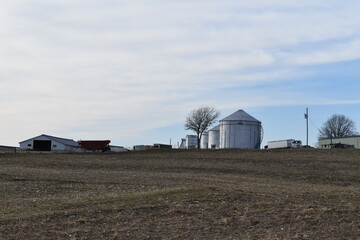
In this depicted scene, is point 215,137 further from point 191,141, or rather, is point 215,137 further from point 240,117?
point 191,141

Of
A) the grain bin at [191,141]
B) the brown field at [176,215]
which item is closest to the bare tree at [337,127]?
the grain bin at [191,141]

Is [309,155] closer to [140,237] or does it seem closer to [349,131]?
[140,237]

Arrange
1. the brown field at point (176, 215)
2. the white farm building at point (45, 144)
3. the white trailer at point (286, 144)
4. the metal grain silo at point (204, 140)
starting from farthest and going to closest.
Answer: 1. the white farm building at point (45, 144)
2. the metal grain silo at point (204, 140)
3. the white trailer at point (286, 144)
4. the brown field at point (176, 215)

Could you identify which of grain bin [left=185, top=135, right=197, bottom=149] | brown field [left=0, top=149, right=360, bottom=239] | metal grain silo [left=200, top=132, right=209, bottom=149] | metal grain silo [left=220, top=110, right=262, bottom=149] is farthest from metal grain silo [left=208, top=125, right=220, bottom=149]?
brown field [left=0, top=149, right=360, bottom=239]

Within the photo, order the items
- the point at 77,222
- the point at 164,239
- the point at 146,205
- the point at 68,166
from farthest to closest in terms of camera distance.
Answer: the point at 68,166
the point at 146,205
the point at 77,222
the point at 164,239

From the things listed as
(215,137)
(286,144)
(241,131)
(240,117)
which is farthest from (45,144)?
(286,144)

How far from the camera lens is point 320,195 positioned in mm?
12555

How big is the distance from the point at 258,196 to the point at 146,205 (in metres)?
3.14

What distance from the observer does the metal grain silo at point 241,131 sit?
57.7 metres

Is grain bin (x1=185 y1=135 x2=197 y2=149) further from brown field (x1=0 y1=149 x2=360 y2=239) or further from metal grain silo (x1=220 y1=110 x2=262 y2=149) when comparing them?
brown field (x1=0 y1=149 x2=360 y2=239)

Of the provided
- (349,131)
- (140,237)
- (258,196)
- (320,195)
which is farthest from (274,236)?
(349,131)

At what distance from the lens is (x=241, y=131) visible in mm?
57906

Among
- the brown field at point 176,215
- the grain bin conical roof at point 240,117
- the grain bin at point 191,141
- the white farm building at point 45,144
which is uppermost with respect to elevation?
the grain bin conical roof at point 240,117

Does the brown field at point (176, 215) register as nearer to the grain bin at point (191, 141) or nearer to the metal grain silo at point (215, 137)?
the metal grain silo at point (215, 137)
